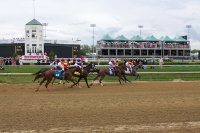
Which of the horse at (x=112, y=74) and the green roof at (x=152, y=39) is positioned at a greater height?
the green roof at (x=152, y=39)

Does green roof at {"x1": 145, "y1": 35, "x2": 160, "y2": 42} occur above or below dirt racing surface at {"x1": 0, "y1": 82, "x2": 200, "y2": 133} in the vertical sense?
above

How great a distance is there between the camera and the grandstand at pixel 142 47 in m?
93.2

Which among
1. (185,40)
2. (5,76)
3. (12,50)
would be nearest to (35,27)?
(12,50)

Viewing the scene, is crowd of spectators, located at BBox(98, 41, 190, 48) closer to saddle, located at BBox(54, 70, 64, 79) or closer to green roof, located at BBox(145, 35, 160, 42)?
green roof, located at BBox(145, 35, 160, 42)

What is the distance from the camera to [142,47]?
311 feet

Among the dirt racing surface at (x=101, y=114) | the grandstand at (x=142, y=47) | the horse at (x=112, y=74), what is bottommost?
the dirt racing surface at (x=101, y=114)

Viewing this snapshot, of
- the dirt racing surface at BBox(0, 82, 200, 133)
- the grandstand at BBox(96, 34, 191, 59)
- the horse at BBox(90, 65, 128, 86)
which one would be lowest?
the dirt racing surface at BBox(0, 82, 200, 133)

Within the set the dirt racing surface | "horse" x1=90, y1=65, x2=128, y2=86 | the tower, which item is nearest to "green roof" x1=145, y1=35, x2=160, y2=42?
the tower

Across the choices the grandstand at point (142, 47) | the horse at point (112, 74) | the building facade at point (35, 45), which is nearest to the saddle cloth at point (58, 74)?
the horse at point (112, 74)

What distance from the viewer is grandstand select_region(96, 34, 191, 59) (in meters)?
93.2

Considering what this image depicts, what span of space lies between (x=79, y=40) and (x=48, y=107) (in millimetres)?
78321

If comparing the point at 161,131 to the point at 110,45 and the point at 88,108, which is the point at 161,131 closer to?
the point at 88,108

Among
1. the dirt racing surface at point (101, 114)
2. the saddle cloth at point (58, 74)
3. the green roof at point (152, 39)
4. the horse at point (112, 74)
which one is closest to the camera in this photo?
the dirt racing surface at point (101, 114)

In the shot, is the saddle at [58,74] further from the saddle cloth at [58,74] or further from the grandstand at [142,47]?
the grandstand at [142,47]
